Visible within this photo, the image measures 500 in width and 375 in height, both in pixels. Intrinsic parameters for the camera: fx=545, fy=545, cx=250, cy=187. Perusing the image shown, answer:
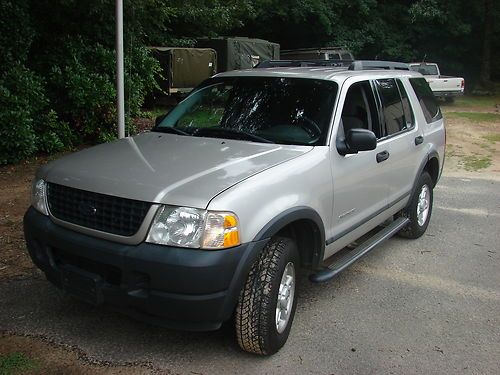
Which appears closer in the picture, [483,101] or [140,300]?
[140,300]

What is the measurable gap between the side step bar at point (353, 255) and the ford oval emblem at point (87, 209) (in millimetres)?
1557

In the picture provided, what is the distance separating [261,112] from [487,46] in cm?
2651

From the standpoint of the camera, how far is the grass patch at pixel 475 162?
33.7 feet

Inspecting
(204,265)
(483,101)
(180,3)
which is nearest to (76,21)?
Result: (180,3)

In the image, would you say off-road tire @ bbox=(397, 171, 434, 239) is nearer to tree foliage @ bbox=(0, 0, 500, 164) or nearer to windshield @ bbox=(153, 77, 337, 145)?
windshield @ bbox=(153, 77, 337, 145)

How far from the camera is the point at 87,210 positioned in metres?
3.17

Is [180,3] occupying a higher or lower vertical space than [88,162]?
higher

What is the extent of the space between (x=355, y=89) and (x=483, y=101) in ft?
70.7

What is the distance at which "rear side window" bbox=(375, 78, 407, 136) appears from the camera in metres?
4.86

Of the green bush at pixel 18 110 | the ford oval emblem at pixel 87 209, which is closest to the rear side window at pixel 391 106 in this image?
the ford oval emblem at pixel 87 209

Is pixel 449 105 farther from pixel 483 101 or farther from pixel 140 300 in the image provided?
pixel 140 300

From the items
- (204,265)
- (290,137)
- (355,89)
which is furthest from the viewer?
(355,89)

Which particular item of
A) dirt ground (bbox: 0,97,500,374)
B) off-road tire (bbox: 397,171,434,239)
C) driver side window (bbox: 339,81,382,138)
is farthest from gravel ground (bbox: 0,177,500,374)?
driver side window (bbox: 339,81,382,138)

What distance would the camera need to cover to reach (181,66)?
17.2 metres
